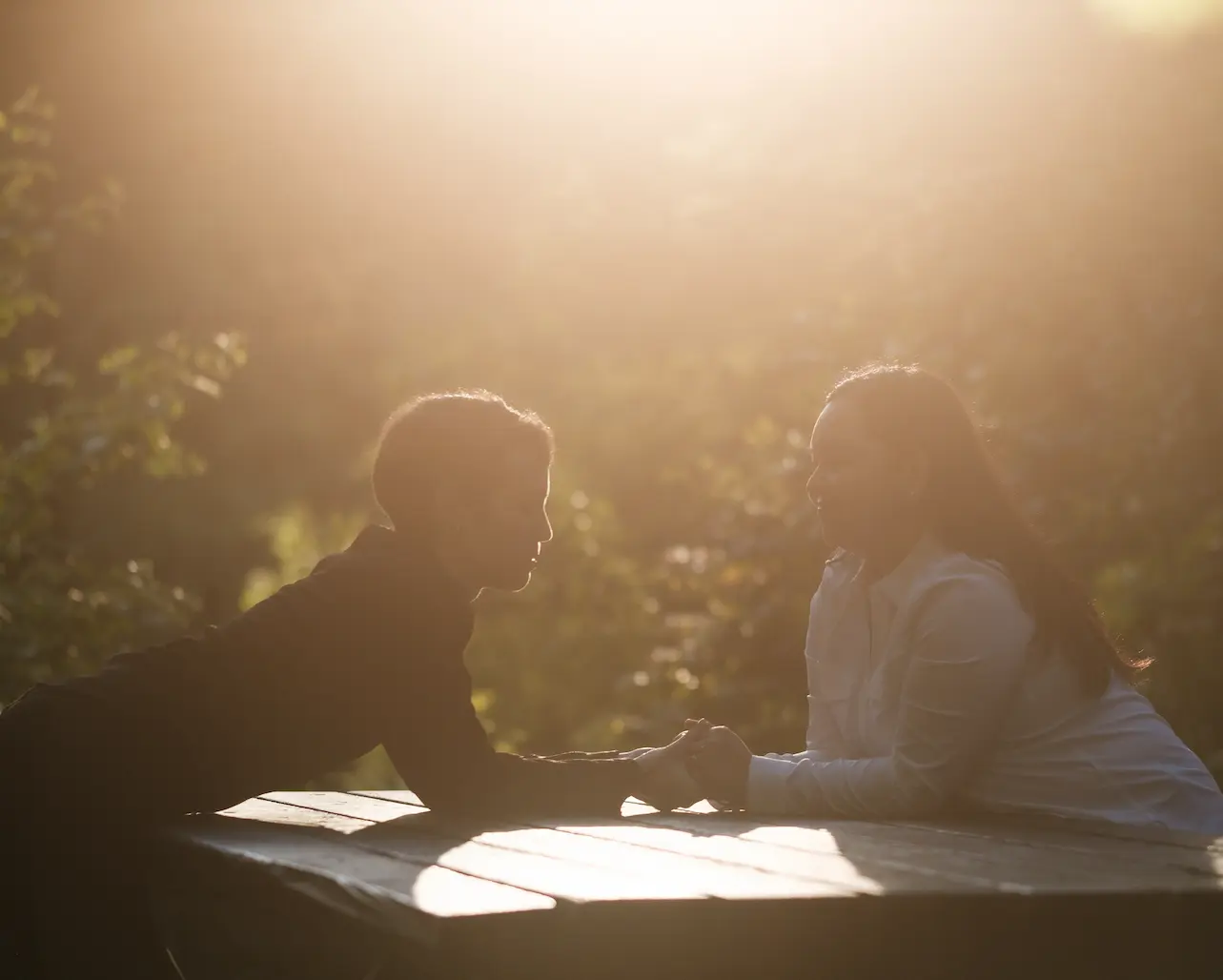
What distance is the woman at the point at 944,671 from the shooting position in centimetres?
318

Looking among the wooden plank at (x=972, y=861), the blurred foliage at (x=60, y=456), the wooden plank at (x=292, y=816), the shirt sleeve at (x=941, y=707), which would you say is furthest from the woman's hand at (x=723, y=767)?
the blurred foliage at (x=60, y=456)

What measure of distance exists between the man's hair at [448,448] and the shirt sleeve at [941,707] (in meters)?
0.94

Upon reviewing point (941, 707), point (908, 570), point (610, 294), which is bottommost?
point (941, 707)

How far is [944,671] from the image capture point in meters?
3.15

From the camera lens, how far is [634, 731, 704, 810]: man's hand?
3.42 meters

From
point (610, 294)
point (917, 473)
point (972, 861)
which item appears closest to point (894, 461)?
point (917, 473)

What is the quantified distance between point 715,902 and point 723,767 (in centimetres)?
141

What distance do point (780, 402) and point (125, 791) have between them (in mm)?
5909

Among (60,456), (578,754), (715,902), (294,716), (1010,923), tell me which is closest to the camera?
(715,902)

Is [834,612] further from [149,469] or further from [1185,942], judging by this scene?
[149,469]

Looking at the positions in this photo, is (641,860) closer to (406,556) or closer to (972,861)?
(972,861)

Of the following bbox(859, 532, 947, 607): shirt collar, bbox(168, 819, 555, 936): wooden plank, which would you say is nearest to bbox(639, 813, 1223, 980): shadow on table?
bbox(168, 819, 555, 936): wooden plank

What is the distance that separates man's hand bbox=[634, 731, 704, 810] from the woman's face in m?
0.57

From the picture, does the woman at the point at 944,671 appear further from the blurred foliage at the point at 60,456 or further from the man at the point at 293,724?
the blurred foliage at the point at 60,456
